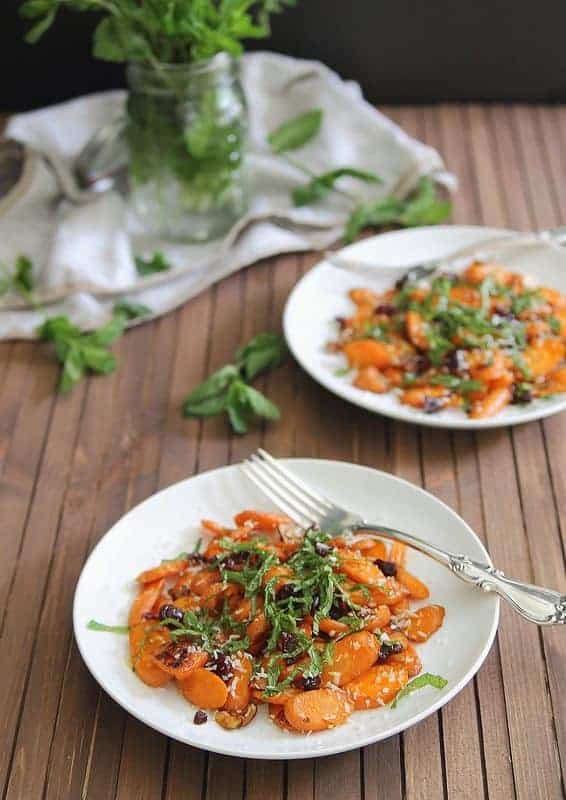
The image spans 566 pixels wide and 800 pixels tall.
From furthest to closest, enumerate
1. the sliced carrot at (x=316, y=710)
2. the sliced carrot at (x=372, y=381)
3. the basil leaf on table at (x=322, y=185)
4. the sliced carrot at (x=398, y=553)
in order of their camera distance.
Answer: the basil leaf on table at (x=322, y=185) → the sliced carrot at (x=372, y=381) → the sliced carrot at (x=398, y=553) → the sliced carrot at (x=316, y=710)

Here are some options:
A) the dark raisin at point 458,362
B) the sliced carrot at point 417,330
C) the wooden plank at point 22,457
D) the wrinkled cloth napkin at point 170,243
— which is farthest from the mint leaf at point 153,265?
the dark raisin at point 458,362

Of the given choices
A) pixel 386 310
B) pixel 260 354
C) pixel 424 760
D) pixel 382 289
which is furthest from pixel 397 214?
pixel 424 760

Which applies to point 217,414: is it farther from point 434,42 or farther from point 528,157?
point 434,42

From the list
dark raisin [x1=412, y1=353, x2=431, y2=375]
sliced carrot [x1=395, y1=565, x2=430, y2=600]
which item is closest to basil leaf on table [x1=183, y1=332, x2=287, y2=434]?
dark raisin [x1=412, y1=353, x2=431, y2=375]

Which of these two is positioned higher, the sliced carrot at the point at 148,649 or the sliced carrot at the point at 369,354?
the sliced carrot at the point at 148,649

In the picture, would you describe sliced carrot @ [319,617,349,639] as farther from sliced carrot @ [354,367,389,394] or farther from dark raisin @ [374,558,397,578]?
sliced carrot @ [354,367,389,394]

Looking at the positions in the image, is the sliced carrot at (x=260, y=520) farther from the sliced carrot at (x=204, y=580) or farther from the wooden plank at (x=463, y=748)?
the wooden plank at (x=463, y=748)

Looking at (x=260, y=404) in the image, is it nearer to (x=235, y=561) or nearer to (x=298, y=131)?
(x=235, y=561)
